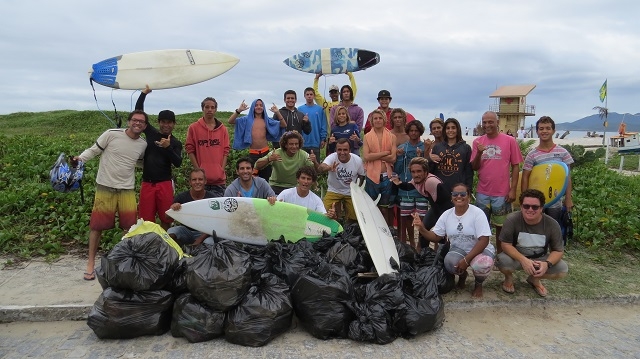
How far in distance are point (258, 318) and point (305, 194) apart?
1910 millimetres

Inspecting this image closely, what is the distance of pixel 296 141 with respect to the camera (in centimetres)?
540

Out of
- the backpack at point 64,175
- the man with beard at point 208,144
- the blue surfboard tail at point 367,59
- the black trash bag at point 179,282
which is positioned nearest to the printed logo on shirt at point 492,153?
the man with beard at point 208,144

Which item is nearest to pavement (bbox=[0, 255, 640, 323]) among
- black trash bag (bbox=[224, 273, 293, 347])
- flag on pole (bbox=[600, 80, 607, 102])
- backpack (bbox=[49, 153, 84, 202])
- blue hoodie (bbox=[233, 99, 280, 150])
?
backpack (bbox=[49, 153, 84, 202])

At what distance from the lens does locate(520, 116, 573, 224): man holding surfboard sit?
4855 mm

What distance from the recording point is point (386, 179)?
5.42 metres

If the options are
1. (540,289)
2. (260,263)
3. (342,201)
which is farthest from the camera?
(342,201)

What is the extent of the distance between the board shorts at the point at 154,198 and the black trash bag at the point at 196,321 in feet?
5.56

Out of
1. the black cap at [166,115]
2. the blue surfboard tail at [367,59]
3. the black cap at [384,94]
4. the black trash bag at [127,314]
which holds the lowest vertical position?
the black trash bag at [127,314]

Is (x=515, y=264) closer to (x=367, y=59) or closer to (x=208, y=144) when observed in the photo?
(x=208, y=144)

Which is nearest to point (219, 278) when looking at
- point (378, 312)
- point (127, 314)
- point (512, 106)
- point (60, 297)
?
point (127, 314)

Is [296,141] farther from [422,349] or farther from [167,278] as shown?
[422,349]

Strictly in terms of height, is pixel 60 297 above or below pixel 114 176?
below

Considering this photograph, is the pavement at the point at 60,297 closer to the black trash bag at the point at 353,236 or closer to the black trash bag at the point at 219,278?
the black trash bag at the point at 353,236

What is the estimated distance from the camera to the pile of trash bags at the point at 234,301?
3.48m
